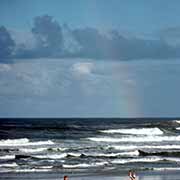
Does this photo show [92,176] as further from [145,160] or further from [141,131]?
[141,131]

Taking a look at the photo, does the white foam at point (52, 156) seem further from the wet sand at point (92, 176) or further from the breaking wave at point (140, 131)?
the breaking wave at point (140, 131)

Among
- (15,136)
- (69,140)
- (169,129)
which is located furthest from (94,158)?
(169,129)

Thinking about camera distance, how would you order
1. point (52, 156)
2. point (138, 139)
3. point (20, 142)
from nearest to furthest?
point (52, 156) < point (20, 142) < point (138, 139)

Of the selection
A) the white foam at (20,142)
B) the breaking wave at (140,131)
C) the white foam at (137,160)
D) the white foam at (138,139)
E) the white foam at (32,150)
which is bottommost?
the white foam at (137,160)

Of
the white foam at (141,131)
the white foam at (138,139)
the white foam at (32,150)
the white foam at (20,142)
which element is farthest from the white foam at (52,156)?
the white foam at (141,131)

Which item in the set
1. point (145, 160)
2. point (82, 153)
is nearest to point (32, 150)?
point (82, 153)

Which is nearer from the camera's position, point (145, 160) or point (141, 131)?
point (145, 160)

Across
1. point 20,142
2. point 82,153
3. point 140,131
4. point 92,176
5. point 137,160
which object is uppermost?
point 140,131

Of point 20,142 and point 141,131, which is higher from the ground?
point 141,131

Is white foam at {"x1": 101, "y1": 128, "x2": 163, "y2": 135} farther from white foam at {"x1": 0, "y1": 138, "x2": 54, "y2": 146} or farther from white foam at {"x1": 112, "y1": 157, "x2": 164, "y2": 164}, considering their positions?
white foam at {"x1": 112, "y1": 157, "x2": 164, "y2": 164}

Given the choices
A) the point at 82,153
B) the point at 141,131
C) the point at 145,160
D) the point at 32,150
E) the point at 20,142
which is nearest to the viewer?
the point at 145,160

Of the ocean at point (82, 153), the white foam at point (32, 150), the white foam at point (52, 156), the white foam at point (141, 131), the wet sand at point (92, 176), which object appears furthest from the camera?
the white foam at point (141, 131)

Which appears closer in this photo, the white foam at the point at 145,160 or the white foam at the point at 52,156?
the white foam at the point at 145,160

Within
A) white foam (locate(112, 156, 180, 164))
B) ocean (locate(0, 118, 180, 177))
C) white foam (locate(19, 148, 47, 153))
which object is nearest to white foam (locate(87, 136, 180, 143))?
ocean (locate(0, 118, 180, 177))
